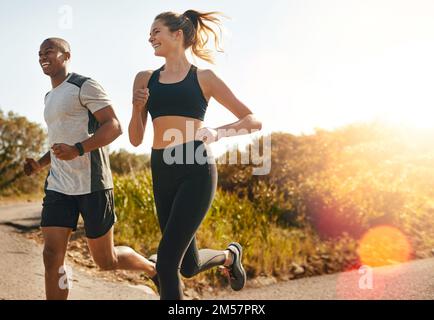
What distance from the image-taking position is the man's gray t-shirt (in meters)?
3.50

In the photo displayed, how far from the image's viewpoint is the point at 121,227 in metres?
8.50

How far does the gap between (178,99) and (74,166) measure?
2.83 ft

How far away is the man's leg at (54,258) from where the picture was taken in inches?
134

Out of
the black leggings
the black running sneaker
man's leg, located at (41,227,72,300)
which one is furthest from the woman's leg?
the black running sneaker

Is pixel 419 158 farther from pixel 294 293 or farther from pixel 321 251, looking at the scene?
pixel 294 293

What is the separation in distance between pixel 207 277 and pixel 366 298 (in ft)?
7.48

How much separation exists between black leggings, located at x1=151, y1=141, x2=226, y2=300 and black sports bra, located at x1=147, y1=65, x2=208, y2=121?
0.22 meters

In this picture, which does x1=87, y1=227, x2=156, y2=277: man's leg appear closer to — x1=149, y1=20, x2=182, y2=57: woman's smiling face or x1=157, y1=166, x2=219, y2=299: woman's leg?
x1=157, y1=166, x2=219, y2=299: woman's leg

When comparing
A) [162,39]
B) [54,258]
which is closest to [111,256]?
[54,258]

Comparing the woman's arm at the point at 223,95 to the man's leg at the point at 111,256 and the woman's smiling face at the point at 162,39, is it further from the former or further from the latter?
the man's leg at the point at 111,256

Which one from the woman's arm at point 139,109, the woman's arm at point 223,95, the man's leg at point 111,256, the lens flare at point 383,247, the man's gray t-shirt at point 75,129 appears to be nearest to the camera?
the woman's arm at point 139,109

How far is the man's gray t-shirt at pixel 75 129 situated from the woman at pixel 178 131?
31 cm

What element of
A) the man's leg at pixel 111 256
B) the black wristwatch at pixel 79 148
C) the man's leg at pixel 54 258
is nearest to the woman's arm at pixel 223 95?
the black wristwatch at pixel 79 148

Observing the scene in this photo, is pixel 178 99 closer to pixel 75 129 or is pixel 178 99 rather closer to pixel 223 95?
pixel 223 95
